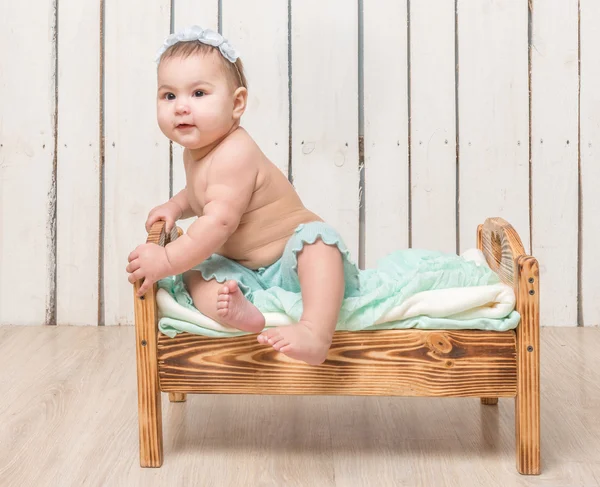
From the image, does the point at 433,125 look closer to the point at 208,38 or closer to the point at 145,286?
the point at 208,38

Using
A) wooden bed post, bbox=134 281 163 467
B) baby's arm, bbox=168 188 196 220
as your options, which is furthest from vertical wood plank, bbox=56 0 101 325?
wooden bed post, bbox=134 281 163 467

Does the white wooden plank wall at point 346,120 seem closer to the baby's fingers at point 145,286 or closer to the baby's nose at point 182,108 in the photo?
the baby's nose at point 182,108

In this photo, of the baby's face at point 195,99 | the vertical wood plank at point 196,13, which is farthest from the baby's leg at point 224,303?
the vertical wood plank at point 196,13

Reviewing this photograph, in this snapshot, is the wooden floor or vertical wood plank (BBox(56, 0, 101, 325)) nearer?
the wooden floor

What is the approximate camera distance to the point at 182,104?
1389mm

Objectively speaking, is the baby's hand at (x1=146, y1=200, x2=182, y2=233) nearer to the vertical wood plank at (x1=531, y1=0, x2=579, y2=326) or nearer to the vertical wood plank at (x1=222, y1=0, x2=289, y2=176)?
the vertical wood plank at (x1=222, y1=0, x2=289, y2=176)

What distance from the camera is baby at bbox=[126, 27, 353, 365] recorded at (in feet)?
4.29

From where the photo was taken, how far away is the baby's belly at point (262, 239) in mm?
1456

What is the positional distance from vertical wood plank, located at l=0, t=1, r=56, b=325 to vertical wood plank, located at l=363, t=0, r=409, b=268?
0.87 m

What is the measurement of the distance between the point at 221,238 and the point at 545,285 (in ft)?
4.31

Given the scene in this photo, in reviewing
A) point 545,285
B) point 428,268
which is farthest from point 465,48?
point 428,268

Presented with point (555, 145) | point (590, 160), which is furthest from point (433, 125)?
point (590, 160)

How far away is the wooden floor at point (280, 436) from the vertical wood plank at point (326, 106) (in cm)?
69

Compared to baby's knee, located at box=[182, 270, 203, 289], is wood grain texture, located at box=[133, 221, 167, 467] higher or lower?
lower
